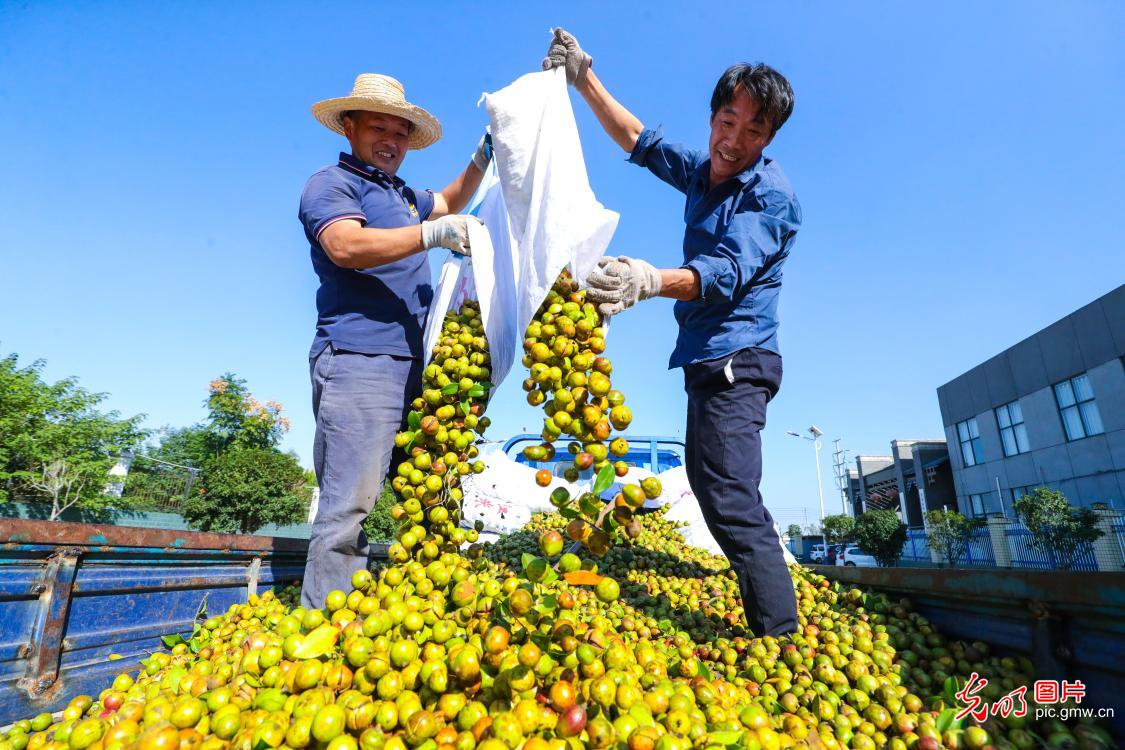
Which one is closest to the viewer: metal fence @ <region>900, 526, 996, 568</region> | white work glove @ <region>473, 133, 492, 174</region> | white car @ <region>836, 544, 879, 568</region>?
white work glove @ <region>473, 133, 492, 174</region>

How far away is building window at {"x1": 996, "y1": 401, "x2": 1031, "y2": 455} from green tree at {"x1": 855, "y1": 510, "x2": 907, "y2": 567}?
287 inches

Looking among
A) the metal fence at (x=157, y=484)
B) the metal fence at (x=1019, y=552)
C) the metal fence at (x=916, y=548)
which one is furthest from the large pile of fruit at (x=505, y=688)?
the metal fence at (x=916, y=548)

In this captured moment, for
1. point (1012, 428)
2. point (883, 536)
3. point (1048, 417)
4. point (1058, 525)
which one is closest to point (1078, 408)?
point (1048, 417)

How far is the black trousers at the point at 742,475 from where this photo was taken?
2.76m

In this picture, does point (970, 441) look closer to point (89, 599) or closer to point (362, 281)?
point (362, 281)

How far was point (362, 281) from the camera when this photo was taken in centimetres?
306

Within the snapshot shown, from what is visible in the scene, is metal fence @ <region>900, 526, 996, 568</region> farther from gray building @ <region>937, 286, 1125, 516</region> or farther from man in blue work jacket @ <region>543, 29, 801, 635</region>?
man in blue work jacket @ <region>543, 29, 801, 635</region>

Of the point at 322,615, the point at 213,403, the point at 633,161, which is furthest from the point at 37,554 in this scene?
the point at 213,403

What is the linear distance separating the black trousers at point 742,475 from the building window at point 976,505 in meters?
35.9

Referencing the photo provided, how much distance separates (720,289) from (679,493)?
4943 millimetres

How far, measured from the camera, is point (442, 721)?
1399 mm

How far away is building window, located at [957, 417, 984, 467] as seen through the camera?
31.4m

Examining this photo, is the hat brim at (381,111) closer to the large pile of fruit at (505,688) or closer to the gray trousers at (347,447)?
the gray trousers at (347,447)

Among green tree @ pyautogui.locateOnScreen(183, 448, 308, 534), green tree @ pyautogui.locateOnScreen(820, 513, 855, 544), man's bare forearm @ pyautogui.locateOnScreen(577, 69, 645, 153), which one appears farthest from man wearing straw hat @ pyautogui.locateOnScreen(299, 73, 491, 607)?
green tree @ pyautogui.locateOnScreen(820, 513, 855, 544)
